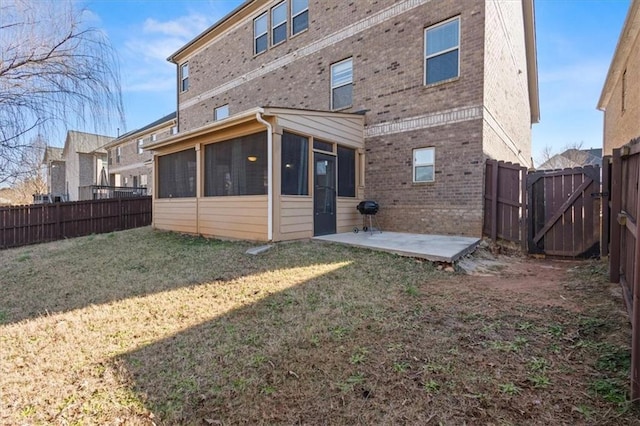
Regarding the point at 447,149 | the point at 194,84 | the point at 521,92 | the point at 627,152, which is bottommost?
the point at 627,152

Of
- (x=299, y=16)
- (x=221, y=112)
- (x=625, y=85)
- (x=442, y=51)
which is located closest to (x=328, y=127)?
(x=442, y=51)

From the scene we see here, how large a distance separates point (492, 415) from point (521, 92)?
1465cm

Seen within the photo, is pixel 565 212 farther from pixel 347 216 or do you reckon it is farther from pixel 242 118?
pixel 242 118

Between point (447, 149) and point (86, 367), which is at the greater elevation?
point (447, 149)

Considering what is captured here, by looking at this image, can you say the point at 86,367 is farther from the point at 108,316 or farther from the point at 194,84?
the point at 194,84

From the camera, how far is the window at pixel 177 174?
32.2 ft

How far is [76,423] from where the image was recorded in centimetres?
208

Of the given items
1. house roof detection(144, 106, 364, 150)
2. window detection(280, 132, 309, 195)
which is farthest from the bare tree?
window detection(280, 132, 309, 195)

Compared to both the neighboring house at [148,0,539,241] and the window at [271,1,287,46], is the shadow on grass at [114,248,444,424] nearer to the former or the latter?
the neighboring house at [148,0,539,241]

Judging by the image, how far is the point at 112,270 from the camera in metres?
6.16

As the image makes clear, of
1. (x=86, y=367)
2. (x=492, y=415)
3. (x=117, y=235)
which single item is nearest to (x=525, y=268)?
(x=492, y=415)

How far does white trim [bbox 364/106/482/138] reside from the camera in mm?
8125

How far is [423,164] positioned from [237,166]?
492 centimetres

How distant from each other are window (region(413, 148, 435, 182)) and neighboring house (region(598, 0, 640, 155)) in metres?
4.98
